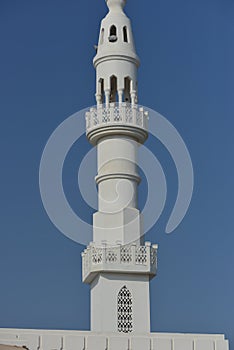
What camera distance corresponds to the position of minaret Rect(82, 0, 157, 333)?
39.2m

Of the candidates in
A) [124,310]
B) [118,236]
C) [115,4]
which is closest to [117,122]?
[118,236]

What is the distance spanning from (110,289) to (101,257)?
4.40 ft

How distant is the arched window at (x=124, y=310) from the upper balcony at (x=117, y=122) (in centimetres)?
683

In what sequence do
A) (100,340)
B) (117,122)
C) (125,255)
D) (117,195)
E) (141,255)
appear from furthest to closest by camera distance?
(117,122) → (117,195) → (141,255) → (125,255) → (100,340)

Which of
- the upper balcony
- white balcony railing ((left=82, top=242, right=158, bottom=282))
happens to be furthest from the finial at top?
white balcony railing ((left=82, top=242, right=158, bottom=282))

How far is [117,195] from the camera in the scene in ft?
134

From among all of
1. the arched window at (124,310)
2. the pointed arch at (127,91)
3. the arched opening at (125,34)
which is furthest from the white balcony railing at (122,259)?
the arched opening at (125,34)

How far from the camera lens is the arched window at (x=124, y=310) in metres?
39.1

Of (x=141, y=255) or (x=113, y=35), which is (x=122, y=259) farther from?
(x=113, y=35)

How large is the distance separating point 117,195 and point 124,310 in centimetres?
488

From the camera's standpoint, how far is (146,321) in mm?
39312

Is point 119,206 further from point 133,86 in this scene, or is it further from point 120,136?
point 133,86

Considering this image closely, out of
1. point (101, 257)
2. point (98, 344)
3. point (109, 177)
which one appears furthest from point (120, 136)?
point (98, 344)

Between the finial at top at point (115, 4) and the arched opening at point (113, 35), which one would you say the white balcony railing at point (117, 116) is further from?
the finial at top at point (115, 4)
